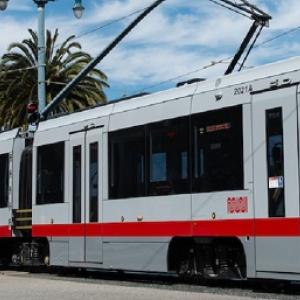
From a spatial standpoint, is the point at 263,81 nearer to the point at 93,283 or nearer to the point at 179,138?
the point at 179,138

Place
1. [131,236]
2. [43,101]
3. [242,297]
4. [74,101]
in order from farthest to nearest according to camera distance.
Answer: [74,101]
[43,101]
[131,236]
[242,297]

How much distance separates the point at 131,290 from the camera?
528 inches

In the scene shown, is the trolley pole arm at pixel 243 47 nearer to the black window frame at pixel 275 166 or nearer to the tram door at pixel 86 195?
the tram door at pixel 86 195

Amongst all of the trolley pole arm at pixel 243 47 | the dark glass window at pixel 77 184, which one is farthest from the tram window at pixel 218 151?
the trolley pole arm at pixel 243 47

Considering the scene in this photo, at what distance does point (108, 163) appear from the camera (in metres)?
16.3

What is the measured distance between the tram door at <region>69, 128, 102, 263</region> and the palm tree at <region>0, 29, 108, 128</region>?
20.3 metres

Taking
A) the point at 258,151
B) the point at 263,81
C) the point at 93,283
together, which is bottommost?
the point at 93,283

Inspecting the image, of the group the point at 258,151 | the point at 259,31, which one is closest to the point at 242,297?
the point at 258,151

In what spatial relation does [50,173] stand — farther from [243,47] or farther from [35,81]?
[35,81]

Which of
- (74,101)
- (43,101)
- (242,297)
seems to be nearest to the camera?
(242,297)

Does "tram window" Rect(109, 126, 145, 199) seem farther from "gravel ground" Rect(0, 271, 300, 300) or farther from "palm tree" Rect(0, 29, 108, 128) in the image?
"palm tree" Rect(0, 29, 108, 128)

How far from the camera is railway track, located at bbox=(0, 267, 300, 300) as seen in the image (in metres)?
12.7

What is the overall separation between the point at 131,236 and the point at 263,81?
457 cm

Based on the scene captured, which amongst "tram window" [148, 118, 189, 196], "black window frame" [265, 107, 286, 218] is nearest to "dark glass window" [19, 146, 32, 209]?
"tram window" [148, 118, 189, 196]
